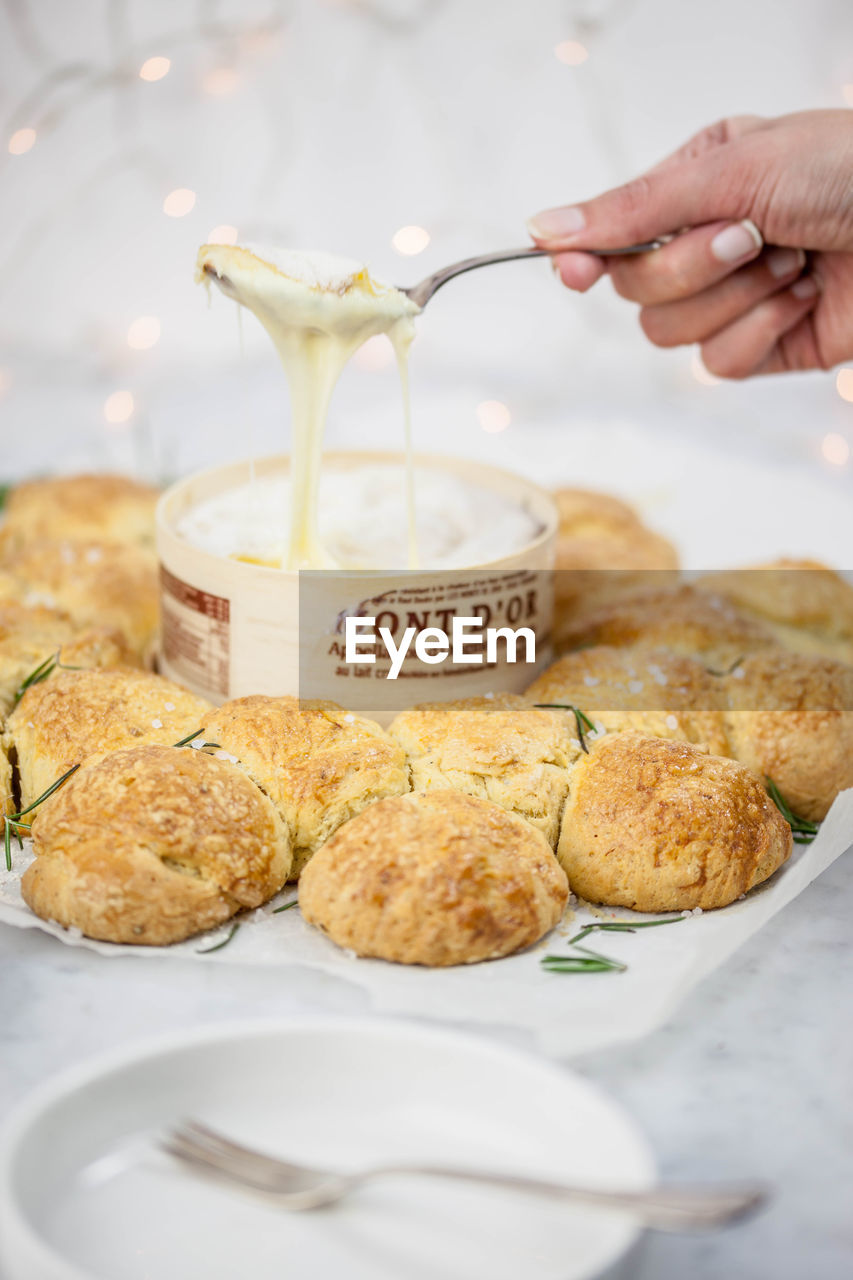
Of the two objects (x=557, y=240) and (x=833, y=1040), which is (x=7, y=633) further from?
(x=833, y=1040)

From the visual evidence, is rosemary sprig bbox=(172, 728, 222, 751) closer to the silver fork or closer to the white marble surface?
the white marble surface

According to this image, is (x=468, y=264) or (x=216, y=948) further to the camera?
(x=468, y=264)

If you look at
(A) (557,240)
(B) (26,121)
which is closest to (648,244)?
(A) (557,240)

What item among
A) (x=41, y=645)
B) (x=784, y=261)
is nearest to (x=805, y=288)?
(x=784, y=261)

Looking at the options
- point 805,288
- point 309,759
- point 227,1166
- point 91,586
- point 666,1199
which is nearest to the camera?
point 666,1199

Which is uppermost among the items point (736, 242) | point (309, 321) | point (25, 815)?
point (736, 242)

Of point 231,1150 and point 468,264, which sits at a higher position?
point 468,264

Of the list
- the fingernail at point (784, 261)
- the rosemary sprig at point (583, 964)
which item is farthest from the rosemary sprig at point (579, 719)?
the fingernail at point (784, 261)

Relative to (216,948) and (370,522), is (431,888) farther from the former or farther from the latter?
(370,522)

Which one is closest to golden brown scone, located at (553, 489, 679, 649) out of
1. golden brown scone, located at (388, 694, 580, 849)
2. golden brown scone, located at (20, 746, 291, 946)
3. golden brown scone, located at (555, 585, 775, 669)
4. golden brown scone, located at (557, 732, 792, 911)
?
golden brown scone, located at (555, 585, 775, 669)
